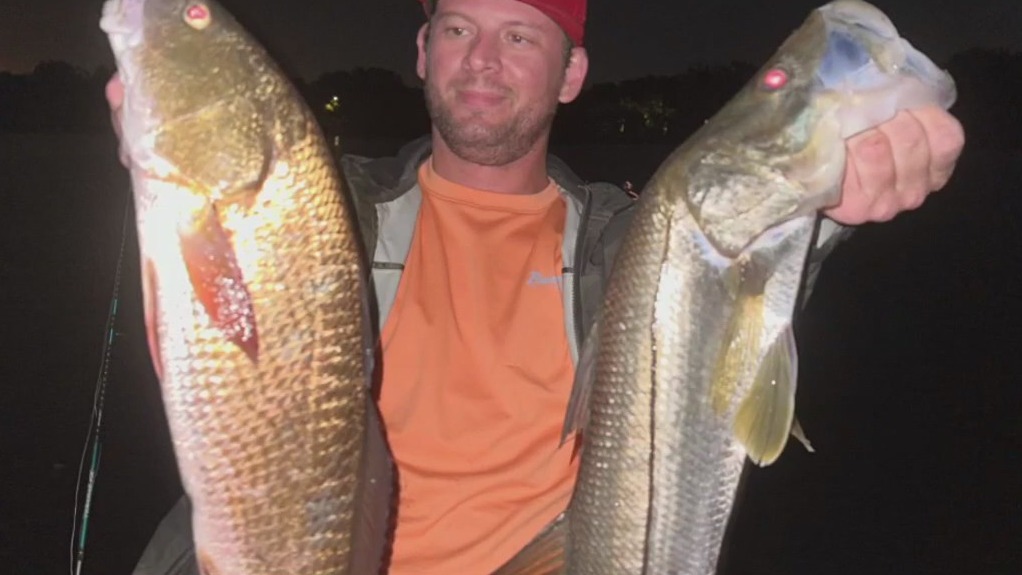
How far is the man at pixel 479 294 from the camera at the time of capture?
302 cm

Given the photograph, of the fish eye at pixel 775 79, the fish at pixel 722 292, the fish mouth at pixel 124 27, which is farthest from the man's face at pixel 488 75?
the fish mouth at pixel 124 27

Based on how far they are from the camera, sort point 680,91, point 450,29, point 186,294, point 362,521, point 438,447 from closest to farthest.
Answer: point 186,294
point 362,521
point 438,447
point 450,29
point 680,91

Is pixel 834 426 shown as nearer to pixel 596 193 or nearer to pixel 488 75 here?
pixel 596 193

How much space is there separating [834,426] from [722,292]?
439 inches

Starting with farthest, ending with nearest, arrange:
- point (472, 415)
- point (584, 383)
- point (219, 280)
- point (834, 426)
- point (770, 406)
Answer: point (834, 426), point (472, 415), point (584, 383), point (770, 406), point (219, 280)

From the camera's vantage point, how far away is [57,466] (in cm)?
1115

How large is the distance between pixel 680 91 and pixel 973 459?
83383 mm

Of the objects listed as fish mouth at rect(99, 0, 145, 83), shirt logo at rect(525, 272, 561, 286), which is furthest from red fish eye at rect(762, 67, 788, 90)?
fish mouth at rect(99, 0, 145, 83)

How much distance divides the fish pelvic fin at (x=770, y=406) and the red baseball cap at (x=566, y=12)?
6.04 ft

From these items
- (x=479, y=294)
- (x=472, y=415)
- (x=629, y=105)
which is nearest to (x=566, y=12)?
(x=479, y=294)

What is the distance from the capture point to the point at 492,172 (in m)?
3.55

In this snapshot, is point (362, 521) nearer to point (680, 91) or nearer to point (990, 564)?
point (990, 564)

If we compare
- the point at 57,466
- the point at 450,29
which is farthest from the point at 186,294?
the point at 57,466

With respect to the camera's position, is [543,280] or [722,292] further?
[543,280]
